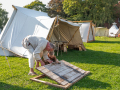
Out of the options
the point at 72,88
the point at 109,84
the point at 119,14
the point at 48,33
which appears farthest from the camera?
the point at 119,14

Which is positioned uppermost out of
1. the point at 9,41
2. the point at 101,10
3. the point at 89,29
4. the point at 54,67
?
the point at 101,10

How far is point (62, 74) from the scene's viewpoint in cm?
367

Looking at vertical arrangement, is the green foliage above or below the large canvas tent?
above

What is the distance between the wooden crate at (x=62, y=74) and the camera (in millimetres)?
3346

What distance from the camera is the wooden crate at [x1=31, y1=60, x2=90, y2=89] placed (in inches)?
132

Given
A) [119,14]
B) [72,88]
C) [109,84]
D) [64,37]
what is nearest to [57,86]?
[72,88]

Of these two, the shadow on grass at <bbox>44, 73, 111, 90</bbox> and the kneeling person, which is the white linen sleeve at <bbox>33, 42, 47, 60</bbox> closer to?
the kneeling person

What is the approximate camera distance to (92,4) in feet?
85.5

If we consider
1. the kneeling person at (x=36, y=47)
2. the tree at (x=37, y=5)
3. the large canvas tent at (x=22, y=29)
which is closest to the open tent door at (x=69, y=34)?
the large canvas tent at (x=22, y=29)

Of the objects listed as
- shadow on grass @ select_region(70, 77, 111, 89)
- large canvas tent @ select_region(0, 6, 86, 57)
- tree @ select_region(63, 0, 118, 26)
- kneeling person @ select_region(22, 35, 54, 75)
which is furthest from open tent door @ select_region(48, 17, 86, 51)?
tree @ select_region(63, 0, 118, 26)

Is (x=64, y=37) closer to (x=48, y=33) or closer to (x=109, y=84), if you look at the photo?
(x=48, y=33)

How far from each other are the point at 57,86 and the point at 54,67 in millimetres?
707

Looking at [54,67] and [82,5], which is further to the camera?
[82,5]

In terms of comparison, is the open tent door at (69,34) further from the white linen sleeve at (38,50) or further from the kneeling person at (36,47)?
the white linen sleeve at (38,50)
